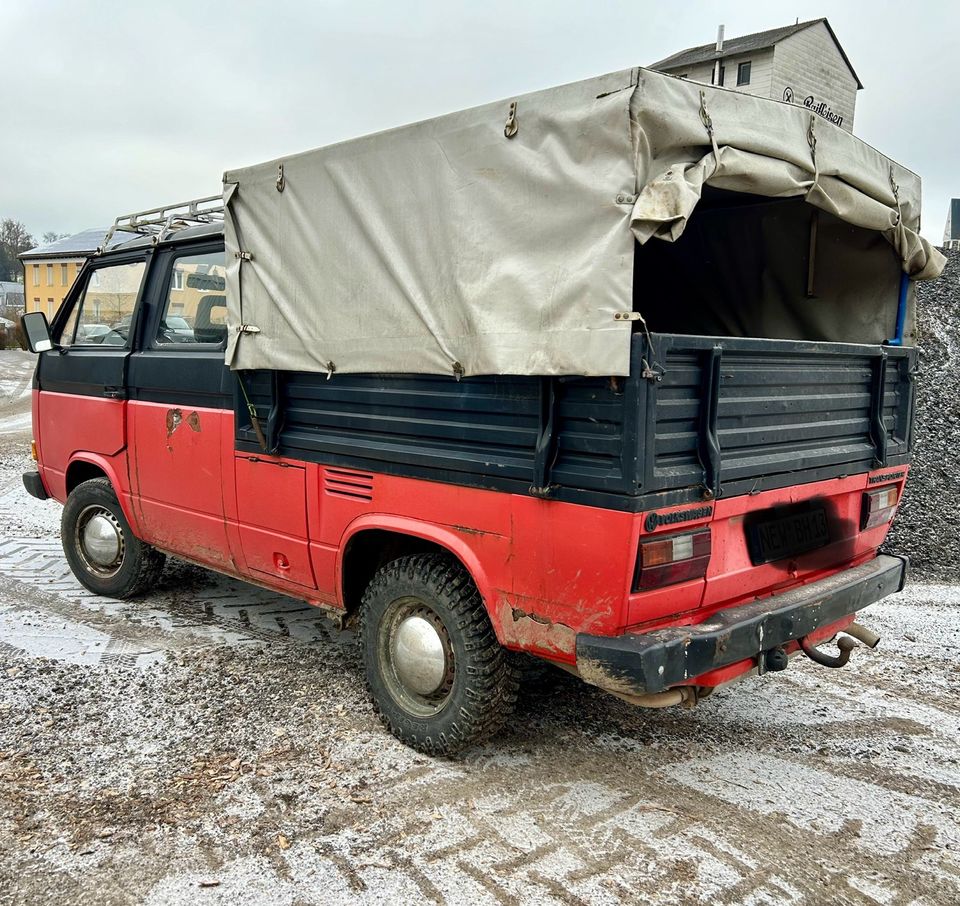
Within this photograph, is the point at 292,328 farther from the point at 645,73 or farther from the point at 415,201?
the point at 645,73

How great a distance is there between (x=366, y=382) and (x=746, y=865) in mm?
2349

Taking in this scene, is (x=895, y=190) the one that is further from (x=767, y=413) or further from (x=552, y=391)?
(x=552, y=391)

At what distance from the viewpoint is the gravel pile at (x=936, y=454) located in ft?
21.6

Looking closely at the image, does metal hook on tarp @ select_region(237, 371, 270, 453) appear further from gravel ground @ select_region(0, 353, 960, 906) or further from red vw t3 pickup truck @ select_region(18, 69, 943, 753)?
gravel ground @ select_region(0, 353, 960, 906)

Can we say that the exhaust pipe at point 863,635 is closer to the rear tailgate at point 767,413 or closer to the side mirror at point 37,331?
the rear tailgate at point 767,413

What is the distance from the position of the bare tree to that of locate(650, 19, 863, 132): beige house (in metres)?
58.9

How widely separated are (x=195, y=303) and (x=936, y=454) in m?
6.69

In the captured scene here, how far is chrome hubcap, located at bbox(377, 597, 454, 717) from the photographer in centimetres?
350

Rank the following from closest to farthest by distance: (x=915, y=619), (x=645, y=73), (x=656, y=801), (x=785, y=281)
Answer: (x=645, y=73) < (x=656, y=801) < (x=785, y=281) < (x=915, y=619)

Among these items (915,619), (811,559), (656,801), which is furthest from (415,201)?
(915,619)

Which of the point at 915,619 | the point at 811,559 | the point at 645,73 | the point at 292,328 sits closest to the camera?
the point at 645,73

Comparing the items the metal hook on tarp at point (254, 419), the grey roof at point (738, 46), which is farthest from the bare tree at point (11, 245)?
the metal hook on tarp at point (254, 419)

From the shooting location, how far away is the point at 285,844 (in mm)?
2924

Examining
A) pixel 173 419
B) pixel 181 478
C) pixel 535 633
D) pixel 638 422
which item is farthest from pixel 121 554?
pixel 638 422
